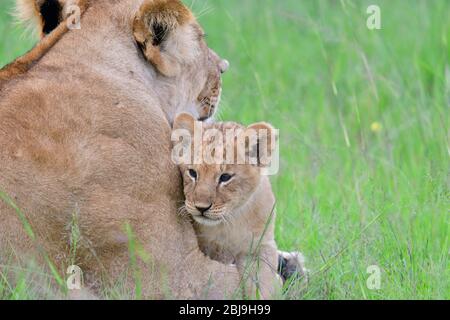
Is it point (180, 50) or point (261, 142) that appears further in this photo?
point (180, 50)

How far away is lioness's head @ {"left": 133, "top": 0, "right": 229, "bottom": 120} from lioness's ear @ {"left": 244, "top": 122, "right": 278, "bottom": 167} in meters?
0.41

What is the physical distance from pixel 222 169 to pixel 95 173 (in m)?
0.54

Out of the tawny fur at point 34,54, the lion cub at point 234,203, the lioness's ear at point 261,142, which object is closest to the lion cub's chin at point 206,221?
the lion cub at point 234,203

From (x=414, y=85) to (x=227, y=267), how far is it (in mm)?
4069

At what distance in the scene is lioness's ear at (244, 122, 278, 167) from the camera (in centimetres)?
404

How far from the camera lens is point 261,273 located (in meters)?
3.96

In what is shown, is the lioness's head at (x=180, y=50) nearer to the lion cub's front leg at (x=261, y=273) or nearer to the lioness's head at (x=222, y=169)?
the lioness's head at (x=222, y=169)

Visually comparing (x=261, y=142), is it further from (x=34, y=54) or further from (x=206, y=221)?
(x=34, y=54)

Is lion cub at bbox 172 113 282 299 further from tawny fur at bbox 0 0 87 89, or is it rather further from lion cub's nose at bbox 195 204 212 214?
tawny fur at bbox 0 0 87 89

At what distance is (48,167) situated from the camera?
11.7 feet

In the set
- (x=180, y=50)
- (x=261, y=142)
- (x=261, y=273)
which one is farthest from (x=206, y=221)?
(x=180, y=50)

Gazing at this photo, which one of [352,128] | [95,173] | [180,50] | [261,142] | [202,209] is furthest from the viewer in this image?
[352,128]

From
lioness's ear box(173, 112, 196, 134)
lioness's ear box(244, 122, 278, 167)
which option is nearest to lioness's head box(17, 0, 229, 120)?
lioness's ear box(173, 112, 196, 134)
